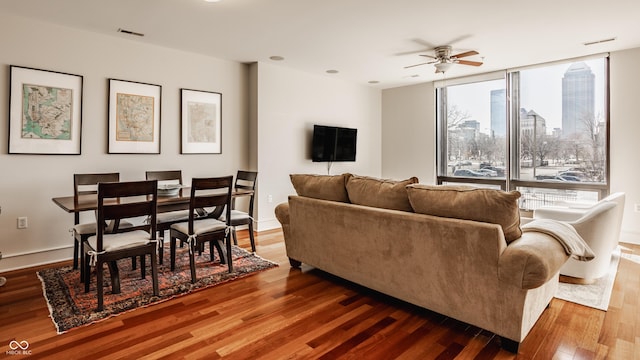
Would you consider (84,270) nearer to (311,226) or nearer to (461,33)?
(311,226)

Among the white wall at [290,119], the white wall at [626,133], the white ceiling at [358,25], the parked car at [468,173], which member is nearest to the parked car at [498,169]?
the parked car at [468,173]

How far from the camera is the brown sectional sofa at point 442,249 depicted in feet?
6.53

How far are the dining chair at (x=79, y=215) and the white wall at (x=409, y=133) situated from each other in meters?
5.04

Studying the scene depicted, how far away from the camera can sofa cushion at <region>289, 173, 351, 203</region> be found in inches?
117

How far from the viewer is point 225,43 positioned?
4355 mm

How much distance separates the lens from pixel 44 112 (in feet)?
11.9

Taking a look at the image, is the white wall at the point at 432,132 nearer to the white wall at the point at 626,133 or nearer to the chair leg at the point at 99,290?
the white wall at the point at 626,133

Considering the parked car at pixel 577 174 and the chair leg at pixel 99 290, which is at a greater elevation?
the parked car at pixel 577 174

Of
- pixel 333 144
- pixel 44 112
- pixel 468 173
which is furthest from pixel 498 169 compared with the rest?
pixel 44 112

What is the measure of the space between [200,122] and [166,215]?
164 centimetres

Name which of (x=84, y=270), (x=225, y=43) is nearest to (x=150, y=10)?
(x=225, y=43)

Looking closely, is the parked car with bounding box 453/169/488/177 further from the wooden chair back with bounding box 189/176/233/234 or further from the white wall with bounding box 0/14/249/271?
the wooden chair back with bounding box 189/176/233/234

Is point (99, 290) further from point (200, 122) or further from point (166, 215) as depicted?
point (200, 122)

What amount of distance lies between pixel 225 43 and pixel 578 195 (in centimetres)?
533
